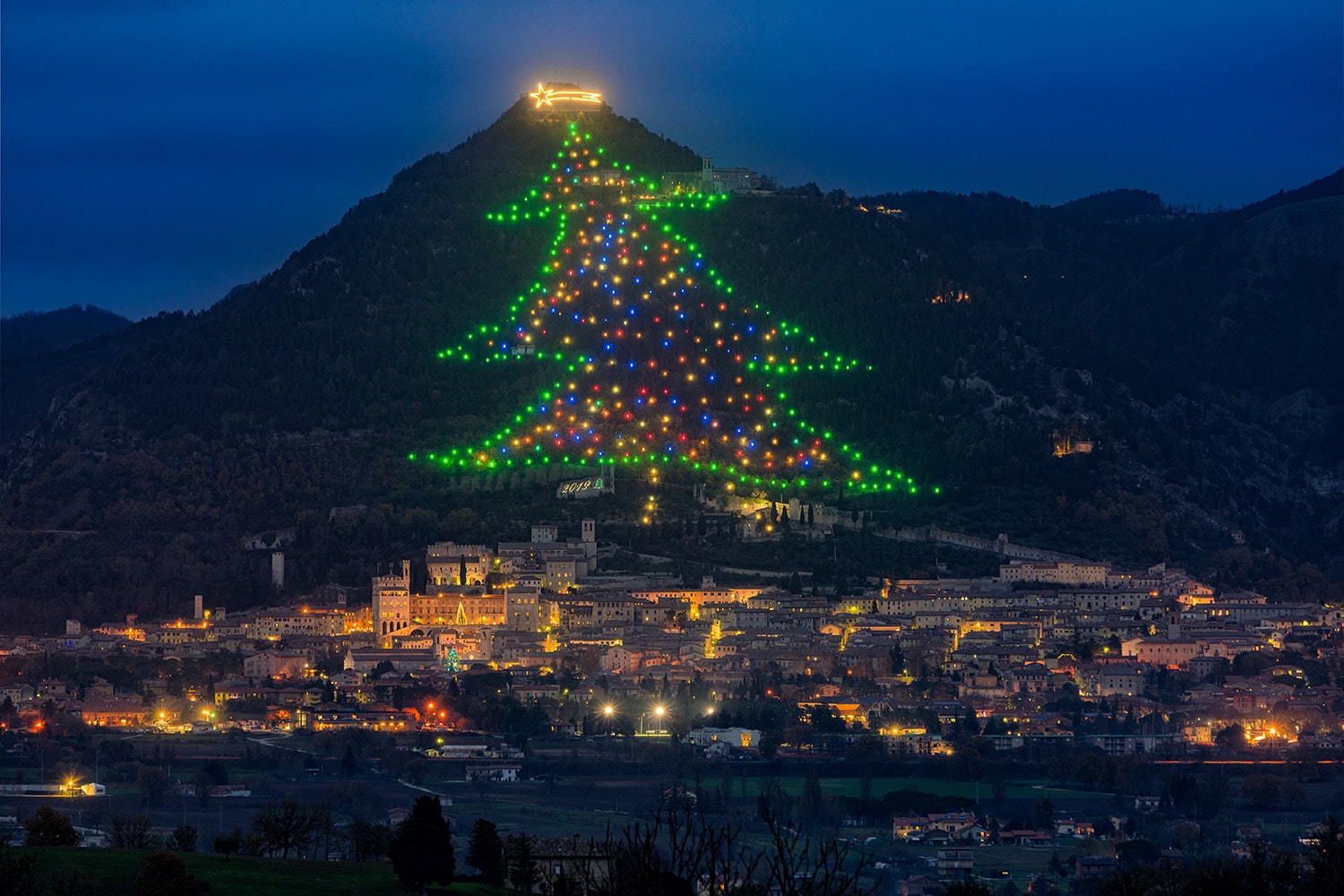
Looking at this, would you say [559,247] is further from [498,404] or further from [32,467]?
[32,467]

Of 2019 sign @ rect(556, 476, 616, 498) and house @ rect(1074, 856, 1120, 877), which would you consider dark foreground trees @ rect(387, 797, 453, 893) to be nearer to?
house @ rect(1074, 856, 1120, 877)

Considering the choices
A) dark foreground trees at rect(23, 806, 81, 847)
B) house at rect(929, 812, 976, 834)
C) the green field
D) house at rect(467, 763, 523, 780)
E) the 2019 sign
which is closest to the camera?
the green field

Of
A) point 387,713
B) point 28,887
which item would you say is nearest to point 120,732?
point 387,713

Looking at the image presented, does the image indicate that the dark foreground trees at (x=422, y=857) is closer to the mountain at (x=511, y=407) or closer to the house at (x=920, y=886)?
the house at (x=920, y=886)

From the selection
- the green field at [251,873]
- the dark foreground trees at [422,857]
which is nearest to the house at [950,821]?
the green field at [251,873]

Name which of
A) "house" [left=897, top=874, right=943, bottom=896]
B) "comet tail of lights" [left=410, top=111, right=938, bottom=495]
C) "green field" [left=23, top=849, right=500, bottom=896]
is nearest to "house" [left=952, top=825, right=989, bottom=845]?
"house" [left=897, top=874, right=943, bottom=896]

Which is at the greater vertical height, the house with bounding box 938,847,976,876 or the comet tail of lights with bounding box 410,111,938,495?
the comet tail of lights with bounding box 410,111,938,495

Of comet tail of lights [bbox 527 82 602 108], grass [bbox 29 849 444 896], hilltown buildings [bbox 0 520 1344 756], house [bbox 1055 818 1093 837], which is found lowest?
house [bbox 1055 818 1093 837]
